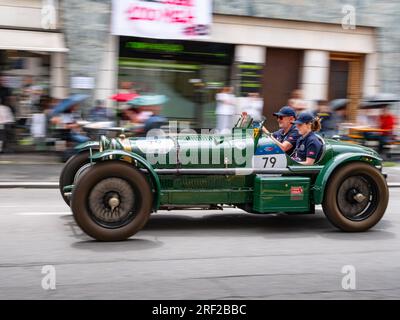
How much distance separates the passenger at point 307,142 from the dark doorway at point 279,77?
1039cm

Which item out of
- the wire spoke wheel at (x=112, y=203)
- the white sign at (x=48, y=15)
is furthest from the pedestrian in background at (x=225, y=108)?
the wire spoke wheel at (x=112, y=203)

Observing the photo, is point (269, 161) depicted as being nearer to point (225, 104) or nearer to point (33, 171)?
point (33, 171)

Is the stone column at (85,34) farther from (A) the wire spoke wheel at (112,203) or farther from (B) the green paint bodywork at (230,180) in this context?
(A) the wire spoke wheel at (112,203)

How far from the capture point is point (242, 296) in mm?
5109

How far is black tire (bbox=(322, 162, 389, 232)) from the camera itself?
23.8ft

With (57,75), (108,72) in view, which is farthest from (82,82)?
(108,72)

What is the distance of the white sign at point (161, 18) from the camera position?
15578 mm

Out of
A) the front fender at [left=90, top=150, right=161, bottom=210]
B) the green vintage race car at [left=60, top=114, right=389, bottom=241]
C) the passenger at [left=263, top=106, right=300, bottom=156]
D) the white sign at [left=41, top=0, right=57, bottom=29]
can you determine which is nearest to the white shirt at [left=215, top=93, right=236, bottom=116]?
the white sign at [left=41, top=0, right=57, bottom=29]

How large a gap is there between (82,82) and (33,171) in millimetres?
4159

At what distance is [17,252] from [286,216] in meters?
3.54

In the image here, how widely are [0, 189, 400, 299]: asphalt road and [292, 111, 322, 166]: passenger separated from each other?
33.6 inches
